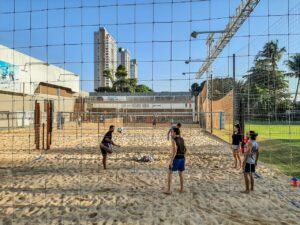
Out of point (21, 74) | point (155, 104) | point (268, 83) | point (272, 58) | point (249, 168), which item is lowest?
point (249, 168)

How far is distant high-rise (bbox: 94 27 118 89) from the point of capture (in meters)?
5.45

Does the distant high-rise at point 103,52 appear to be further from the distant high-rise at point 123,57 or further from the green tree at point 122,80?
the green tree at point 122,80

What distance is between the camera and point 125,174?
821 centimetres

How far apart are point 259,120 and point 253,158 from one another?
14.1ft

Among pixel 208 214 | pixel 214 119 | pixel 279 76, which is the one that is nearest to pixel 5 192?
pixel 208 214

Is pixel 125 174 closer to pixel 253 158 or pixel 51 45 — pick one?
pixel 253 158

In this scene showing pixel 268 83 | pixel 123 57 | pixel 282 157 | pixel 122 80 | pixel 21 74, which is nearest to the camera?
pixel 123 57

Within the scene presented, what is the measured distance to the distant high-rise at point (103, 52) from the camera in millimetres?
5449

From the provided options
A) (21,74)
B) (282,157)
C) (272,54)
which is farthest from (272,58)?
(21,74)

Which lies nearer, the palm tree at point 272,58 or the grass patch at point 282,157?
the palm tree at point 272,58

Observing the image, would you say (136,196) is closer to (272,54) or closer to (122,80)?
(272,54)

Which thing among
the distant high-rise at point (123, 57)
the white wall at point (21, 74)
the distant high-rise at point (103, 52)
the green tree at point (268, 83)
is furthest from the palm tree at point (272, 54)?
the white wall at point (21, 74)

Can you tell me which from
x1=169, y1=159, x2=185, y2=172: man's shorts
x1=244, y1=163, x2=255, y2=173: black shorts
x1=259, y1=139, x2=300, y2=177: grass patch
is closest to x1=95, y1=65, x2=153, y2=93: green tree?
x1=169, y1=159, x2=185, y2=172: man's shorts

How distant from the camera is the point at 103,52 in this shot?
5711 mm
